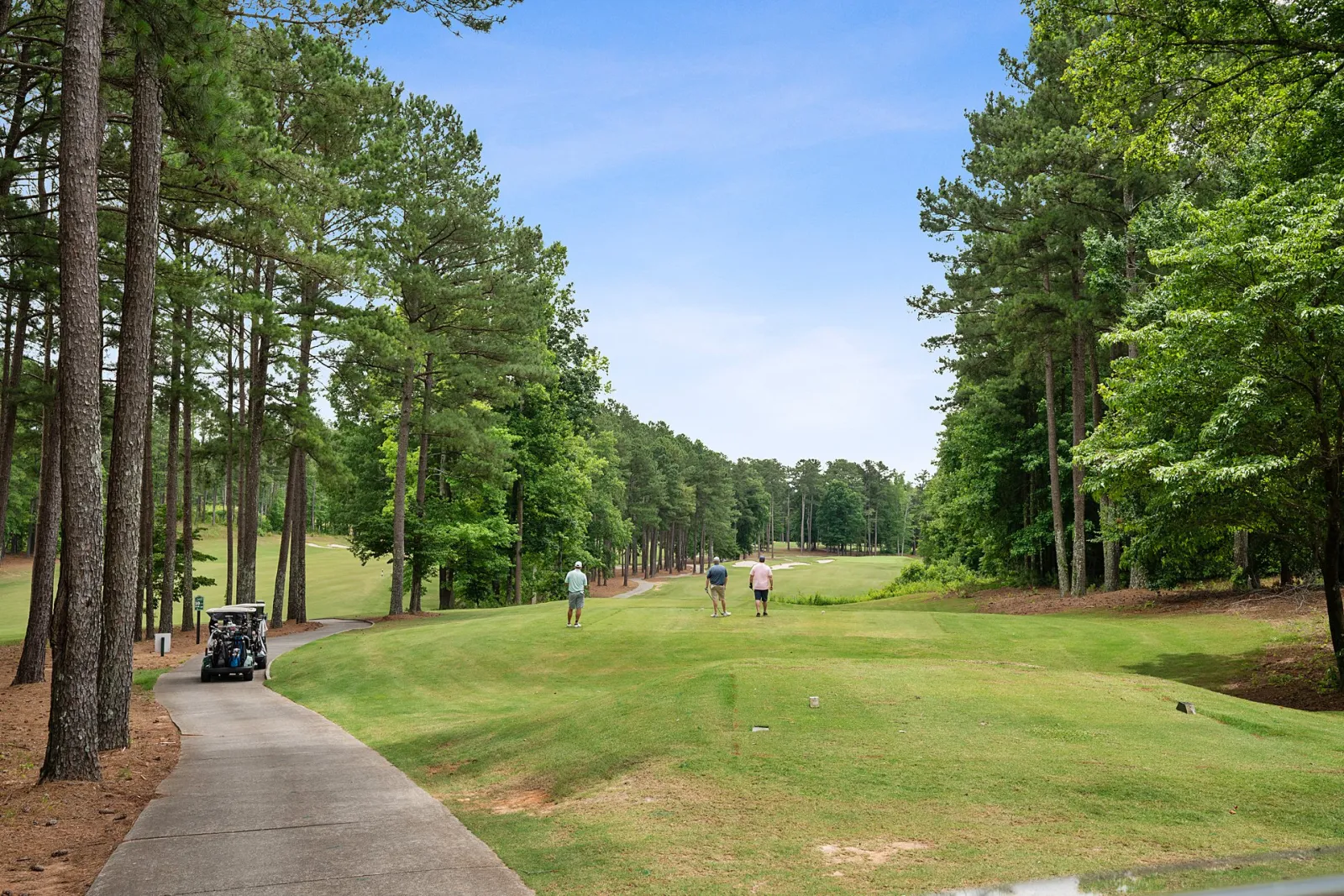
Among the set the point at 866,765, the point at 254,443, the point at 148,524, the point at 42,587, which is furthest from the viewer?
the point at 254,443

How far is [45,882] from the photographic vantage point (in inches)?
282

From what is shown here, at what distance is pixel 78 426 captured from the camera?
10812mm

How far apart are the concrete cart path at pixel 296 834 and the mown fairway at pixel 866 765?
1.47ft

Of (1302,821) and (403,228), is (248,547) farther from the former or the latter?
(1302,821)

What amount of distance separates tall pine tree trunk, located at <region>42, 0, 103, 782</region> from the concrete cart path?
1.32m

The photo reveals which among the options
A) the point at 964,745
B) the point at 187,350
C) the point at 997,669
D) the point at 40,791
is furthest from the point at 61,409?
the point at 187,350

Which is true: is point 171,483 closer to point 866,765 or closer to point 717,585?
point 717,585

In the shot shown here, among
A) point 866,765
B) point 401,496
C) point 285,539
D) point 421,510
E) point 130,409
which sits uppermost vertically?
point 130,409

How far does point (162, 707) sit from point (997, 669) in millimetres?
15574

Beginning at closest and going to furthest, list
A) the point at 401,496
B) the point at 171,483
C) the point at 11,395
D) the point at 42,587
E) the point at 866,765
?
1. the point at 866,765
2. the point at 42,587
3. the point at 11,395
4. the point at 171,483
5. the point at 401,496

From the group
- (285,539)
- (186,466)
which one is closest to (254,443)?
(186,466)

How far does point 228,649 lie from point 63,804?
13168 mm

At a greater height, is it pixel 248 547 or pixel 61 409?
pixel 61 409

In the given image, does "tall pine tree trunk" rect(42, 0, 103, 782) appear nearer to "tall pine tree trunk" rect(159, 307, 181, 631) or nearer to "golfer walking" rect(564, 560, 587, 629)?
"golfer walking" rect(564, 560, 587, 629)
